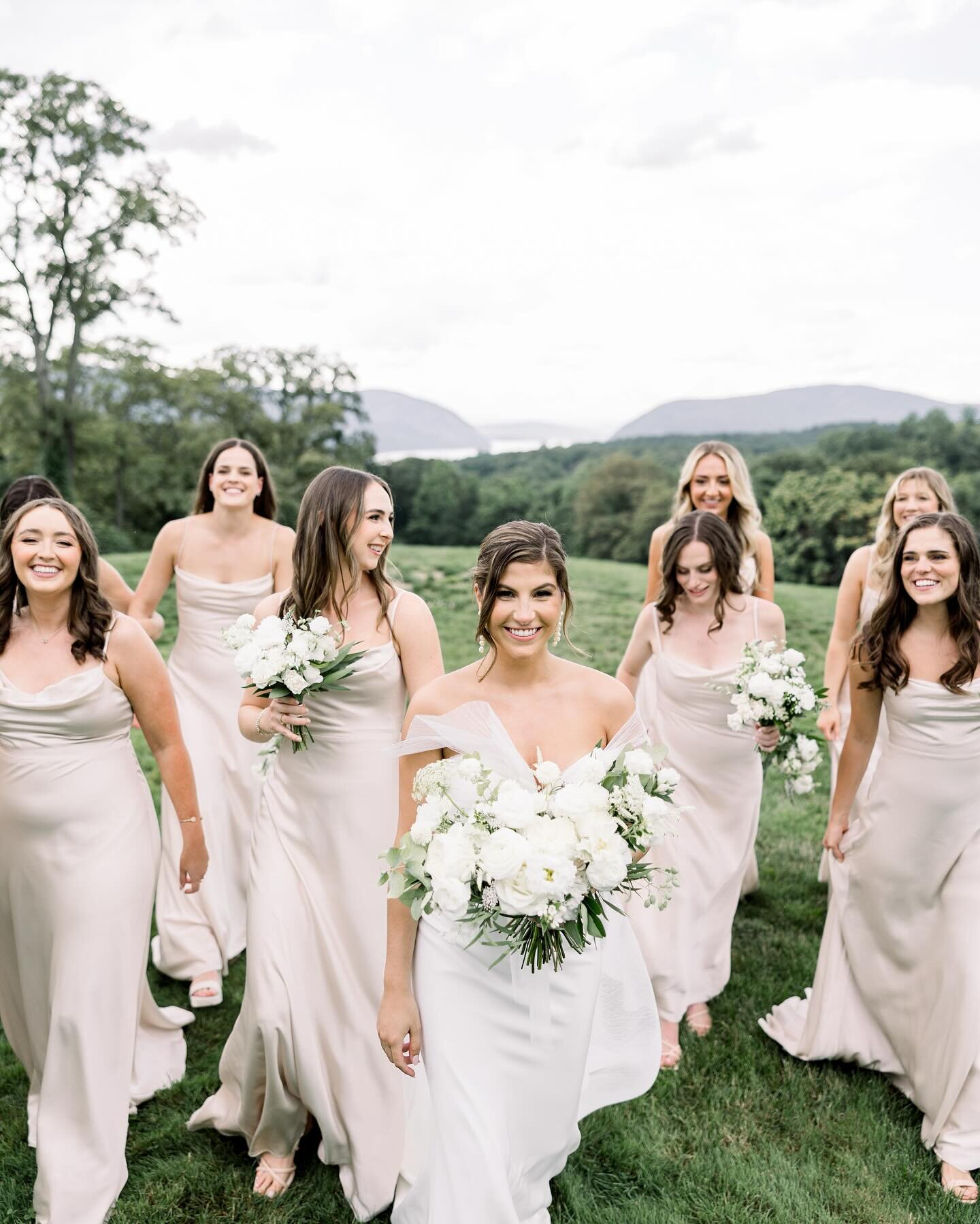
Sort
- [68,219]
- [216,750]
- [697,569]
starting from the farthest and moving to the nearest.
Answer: [68,219]
[216,750]
[697,569]

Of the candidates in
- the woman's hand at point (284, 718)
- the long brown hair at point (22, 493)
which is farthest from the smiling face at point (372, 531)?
the long brown hair at point (22, 493)

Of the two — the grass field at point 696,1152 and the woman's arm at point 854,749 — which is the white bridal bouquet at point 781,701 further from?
the grass field at point 696,1152

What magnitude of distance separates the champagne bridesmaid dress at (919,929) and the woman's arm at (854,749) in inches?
2.7

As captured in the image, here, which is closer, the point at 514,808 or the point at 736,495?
the point at 514,808

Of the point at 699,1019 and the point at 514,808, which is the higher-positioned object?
the point at 514,808

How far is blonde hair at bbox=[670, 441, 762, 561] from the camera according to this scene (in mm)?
7379

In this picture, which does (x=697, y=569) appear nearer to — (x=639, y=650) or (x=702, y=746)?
(x=639, y=650)

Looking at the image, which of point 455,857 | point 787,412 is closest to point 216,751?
point 455,857

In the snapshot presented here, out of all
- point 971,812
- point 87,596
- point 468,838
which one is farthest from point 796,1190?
point 87,596

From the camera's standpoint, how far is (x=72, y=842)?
→ 4.41 metres

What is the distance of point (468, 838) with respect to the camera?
2947mm

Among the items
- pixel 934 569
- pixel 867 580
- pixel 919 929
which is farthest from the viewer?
pixel 867 580

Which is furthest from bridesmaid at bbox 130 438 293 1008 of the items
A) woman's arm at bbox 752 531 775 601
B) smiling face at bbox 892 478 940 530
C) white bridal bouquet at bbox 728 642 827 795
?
smiling face at bbox 892 478 940 530

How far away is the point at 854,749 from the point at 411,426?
45494 millimetres
